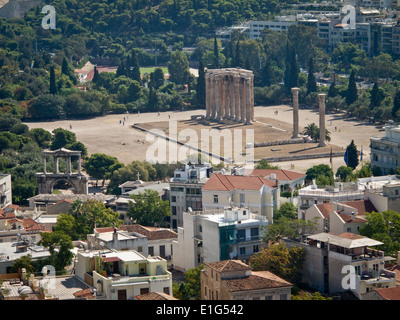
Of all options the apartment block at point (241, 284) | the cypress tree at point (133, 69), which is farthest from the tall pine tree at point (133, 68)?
the apartment block at point (241, 284)

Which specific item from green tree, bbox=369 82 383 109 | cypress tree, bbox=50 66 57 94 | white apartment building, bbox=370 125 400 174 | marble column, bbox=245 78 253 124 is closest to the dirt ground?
marble column, bbox=245 78 253 124

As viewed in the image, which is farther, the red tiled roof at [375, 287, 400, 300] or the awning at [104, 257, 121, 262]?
the awning at [104, 257, 121, 262]

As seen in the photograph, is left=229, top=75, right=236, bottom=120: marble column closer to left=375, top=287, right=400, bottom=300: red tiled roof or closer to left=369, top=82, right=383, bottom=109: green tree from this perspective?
left=369, top=82, right=383, bottom=109: green tree

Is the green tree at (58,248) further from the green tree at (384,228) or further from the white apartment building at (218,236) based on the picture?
the green tree at (384,228)

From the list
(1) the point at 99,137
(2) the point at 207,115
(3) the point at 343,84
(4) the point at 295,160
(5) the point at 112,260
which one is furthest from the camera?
(3) the point at 343,84
